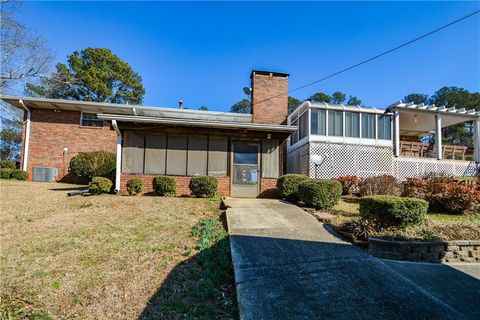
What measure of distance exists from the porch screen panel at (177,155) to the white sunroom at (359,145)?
5.58 metres

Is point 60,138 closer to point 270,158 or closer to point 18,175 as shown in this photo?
point 18,175

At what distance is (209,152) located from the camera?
11500 millimetres

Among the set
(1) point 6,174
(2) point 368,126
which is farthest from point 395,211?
(1) point 6,174

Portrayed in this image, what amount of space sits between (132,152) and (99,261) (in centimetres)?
687

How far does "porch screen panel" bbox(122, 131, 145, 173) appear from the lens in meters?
11.0

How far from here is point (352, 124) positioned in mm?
13945

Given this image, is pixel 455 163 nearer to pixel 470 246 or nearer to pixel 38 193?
pixel 470 246

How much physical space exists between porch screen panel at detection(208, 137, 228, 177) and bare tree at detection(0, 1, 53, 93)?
42.8 ft

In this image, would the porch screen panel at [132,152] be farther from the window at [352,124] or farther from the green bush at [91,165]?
the window at [352,124]

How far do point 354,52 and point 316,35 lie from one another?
2.27m

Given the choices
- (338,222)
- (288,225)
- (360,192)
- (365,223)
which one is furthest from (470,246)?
(360,192)

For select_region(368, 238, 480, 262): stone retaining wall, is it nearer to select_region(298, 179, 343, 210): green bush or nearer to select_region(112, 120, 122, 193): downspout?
select_region(298, 179, 343, 210): green bush

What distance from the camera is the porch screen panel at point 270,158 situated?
38.2ft

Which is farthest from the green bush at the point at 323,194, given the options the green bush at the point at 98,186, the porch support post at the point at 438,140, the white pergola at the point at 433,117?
the porch support post at the point at 438,140
